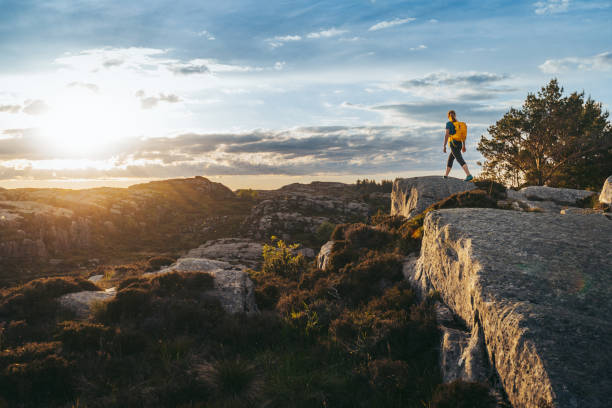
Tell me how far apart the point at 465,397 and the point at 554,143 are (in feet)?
127

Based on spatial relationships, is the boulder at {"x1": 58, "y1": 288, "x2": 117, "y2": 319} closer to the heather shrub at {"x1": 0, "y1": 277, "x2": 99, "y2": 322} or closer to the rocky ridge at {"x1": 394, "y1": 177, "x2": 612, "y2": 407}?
the heather shrub at {"x1": 0, "y1": 277, "x2": 99, "y2": 322}

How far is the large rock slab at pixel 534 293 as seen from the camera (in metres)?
4.50

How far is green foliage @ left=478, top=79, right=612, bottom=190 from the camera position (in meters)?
32.2

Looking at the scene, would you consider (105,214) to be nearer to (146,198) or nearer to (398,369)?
(146,198)

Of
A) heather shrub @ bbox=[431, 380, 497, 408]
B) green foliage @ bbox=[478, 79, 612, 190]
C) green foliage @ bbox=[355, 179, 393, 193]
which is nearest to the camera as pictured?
heather shrub @ bbox=[431, 380, 497, 408]

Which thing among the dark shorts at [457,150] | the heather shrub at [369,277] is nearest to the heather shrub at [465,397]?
the heather shrub at [369,277]

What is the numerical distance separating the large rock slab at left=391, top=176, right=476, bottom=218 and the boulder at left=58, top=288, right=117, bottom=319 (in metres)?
13.4

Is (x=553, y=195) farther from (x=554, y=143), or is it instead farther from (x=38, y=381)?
(x=554, y=143)

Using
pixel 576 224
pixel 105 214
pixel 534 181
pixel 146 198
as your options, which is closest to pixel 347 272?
pixel 576 224

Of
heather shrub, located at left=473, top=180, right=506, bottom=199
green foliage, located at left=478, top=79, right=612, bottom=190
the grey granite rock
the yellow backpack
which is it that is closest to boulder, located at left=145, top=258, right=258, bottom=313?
heather shrub, located at left=473, top=180, right=506, bottom=199

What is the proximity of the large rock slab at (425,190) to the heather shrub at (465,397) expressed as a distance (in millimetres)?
11713

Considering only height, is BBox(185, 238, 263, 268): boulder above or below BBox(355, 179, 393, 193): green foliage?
below

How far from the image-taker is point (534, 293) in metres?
5.71

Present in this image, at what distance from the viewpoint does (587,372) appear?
14.6ft
